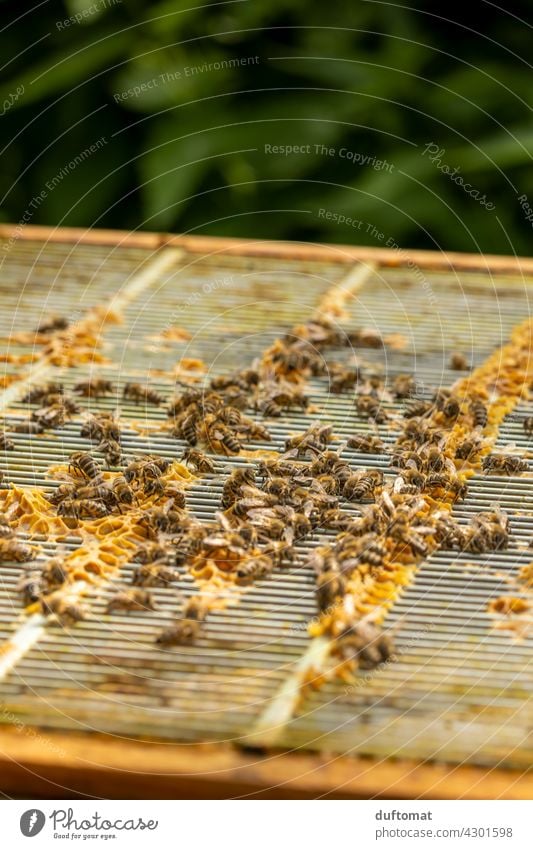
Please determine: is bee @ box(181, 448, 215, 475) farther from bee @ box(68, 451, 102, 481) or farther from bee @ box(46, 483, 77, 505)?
bee @ box(46, 483, 77, 505)

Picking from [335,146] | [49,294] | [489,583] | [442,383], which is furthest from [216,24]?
[489,583]

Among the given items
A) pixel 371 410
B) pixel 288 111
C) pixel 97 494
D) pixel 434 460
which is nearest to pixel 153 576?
pixel 97 494

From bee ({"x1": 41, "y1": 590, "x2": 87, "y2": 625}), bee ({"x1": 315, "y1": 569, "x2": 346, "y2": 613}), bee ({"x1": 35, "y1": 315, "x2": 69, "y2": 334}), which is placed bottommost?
bee ({"x1": 41, "y1": 590, "x2": 87, "y2": 625})

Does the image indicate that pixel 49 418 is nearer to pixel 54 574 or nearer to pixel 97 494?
pixel 97 494

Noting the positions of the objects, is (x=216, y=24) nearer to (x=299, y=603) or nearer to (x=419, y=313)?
(x=419, y=313)

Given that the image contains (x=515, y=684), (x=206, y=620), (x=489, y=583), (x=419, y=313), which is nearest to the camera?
(x=515, y=684)

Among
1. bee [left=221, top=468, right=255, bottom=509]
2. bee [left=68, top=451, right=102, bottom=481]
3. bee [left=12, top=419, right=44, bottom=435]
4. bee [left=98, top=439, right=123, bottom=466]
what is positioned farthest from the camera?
bee [left=12, top=419, right=44, bottom=435]

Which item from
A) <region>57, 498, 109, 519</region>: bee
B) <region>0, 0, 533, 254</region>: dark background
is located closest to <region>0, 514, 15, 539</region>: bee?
<region>57, 498, 109, 519</region>: bee
